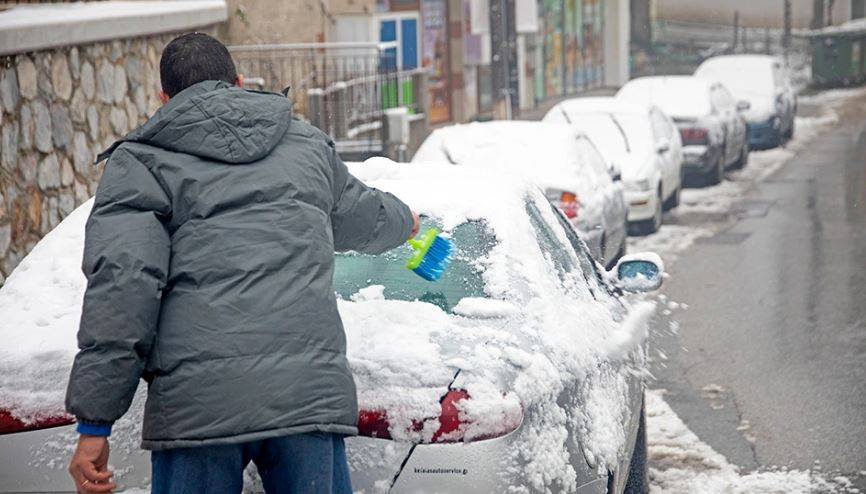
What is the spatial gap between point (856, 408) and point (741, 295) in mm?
3748

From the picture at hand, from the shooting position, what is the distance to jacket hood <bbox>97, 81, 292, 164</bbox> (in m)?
3.38

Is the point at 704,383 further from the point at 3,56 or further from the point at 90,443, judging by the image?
the point at 90,443

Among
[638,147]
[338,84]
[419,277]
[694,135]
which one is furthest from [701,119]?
[419,277]

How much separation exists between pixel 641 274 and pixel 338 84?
13.3m

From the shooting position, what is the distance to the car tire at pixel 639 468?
233 inches

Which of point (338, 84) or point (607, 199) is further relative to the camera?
point (338, 84)

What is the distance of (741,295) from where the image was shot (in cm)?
1139

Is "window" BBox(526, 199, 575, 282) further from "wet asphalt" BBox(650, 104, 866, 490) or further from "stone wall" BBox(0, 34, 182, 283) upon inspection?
"stone wall" BBox(0, 34, 182, 283)

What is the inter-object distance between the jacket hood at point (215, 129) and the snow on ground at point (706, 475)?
3.42 meters

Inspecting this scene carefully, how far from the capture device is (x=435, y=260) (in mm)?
4281

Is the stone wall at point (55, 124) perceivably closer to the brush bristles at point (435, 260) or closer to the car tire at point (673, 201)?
the brush bristles at point (435, 260)

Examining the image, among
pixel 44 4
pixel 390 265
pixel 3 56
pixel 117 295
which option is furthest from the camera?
pixel 44 4

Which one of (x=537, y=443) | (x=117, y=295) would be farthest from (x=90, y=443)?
(x=537, y=443)

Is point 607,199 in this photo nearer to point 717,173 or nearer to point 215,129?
point 717,173
